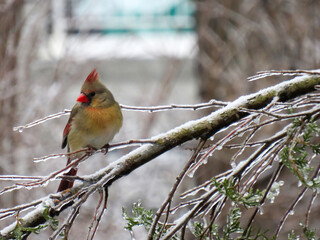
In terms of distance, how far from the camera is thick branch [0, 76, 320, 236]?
1812 mm

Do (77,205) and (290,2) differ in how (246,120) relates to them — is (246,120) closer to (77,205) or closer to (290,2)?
(77,205)

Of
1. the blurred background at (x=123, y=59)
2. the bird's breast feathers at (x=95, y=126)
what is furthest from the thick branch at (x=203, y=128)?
the blurred background at (x=123, y=59)

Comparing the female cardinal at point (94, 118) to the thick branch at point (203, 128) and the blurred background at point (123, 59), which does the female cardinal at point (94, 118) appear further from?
the blurred background at point (123, 59)

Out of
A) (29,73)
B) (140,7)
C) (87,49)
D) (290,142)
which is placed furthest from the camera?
(140,7)

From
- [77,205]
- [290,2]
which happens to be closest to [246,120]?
[77,205]

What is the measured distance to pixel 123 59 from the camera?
7.14 m

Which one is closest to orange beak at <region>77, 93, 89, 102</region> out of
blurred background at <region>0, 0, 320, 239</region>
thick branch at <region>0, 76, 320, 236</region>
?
thick branch at <region>0, 76, 320, 236</region>

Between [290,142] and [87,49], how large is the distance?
4878 millimetres

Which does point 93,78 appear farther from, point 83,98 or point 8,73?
point 8,73

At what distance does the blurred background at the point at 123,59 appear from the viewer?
513 centimetres

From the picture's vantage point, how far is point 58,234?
172cm

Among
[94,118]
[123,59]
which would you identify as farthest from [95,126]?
[123,59]

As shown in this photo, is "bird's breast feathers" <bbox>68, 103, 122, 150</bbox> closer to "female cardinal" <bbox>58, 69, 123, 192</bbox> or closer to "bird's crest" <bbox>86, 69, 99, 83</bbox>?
"female cardinal" <bbox>58, 69, 123, 192</bbox>

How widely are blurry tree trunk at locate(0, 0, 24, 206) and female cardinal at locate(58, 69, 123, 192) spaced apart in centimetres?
209
